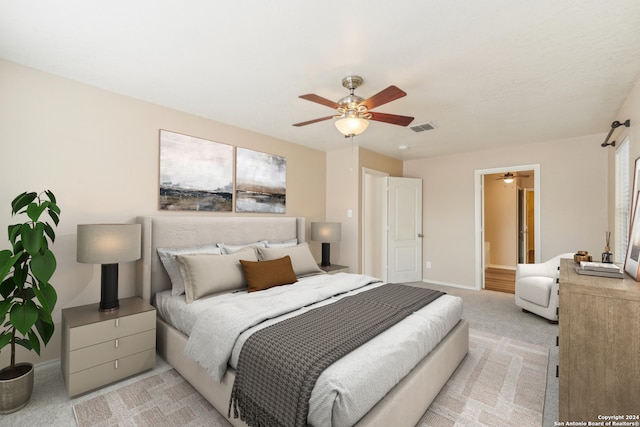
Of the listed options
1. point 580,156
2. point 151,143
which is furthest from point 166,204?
point 580,156

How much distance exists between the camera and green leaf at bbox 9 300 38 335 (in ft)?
5.99

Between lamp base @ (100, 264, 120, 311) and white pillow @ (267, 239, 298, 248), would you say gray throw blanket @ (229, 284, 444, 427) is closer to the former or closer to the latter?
lamp base @ (100, 264, 120, 311)

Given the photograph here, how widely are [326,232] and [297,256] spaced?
1.04 metres

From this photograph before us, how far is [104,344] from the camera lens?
220 centimetres

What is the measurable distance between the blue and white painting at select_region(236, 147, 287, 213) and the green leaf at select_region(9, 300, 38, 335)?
2.16 metres

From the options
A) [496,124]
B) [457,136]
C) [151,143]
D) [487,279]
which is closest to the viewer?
[151,143]

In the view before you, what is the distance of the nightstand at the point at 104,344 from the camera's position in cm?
208

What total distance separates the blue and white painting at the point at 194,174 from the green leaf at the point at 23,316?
141 cm

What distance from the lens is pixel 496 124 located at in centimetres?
365

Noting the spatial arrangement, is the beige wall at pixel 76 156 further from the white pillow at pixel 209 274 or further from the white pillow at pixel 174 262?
the white pillow at pixel 209 274

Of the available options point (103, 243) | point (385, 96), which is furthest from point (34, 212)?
point (385, 96)

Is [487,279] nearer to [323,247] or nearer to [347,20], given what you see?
[323,247]

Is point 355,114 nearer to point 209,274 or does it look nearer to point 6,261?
point 209,274

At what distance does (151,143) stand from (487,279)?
21.0 feet
